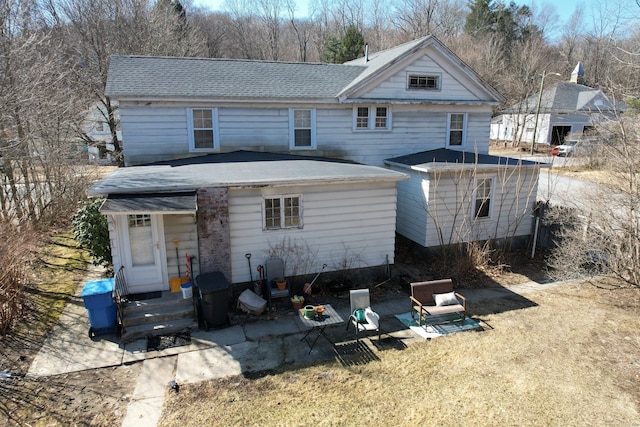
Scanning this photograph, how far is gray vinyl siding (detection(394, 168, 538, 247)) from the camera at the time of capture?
1345 centimetres

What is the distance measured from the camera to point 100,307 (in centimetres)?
886

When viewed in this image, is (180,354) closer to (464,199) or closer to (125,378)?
(125,378)

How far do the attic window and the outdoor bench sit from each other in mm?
8990

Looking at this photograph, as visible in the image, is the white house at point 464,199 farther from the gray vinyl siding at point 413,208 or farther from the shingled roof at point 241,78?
the shingled roof at point 241,78

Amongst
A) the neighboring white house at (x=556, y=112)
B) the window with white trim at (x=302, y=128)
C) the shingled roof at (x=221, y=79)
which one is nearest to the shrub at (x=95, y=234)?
the shingled roof at (x=221, y=79)

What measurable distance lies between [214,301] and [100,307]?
2430 millimetres

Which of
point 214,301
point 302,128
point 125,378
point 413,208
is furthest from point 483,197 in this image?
point 125,378

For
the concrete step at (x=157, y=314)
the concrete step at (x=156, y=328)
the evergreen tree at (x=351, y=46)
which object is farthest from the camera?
the evergreen tree at (x=351, y=46)

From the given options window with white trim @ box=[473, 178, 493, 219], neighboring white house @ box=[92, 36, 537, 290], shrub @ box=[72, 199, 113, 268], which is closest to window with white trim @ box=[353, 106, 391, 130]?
neighboring white house @ box=[92, 36, 537, 290]

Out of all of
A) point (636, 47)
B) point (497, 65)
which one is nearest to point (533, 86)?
point (497, 65)

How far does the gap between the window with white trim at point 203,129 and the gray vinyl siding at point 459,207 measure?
7.02m

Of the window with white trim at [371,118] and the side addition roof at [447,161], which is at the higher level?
the window with white trim at [371,118]

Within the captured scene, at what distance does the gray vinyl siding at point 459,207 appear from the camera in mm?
13448

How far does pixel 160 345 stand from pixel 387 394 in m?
4.89
